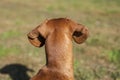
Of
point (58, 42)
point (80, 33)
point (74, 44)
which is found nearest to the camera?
point (58, 42)

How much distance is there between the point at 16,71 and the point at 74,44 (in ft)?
9.00

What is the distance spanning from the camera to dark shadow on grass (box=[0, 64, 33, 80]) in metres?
8.57

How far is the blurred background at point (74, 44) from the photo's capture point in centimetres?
890

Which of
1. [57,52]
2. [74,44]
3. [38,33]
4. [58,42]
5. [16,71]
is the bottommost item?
[74,44]

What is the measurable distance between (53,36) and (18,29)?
8.23 m

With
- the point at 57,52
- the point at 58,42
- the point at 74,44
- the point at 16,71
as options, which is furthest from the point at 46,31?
the point at 74,44

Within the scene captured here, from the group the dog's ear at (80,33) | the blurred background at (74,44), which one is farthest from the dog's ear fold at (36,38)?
the blurred background at (74,44)

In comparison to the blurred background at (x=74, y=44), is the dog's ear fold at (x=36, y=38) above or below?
above

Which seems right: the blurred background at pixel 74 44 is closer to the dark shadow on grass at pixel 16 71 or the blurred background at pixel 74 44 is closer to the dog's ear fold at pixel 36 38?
the dark shadow on grass at pixel 16 71

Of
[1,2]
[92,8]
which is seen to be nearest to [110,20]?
[92,8]

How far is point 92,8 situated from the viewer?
757 inches

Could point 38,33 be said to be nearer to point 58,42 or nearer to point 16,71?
point 58,42

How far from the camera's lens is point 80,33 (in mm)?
5594

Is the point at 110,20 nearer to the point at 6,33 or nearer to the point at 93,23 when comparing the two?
the point at 93,23
